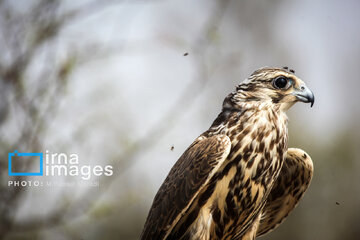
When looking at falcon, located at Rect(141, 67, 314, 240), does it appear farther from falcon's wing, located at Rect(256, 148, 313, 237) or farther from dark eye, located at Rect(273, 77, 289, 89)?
falcon's wing, located at Rect(256, 148, 313, 237)

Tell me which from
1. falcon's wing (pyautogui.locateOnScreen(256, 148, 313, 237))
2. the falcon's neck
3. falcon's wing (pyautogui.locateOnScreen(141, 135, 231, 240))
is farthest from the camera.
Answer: falcon's wing (pyautogui.locateOnScreen(256, 148, 313, 237))

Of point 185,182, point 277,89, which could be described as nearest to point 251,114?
point 277,89

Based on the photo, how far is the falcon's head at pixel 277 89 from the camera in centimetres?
218

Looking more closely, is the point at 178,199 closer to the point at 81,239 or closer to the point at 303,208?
the point at 81,239

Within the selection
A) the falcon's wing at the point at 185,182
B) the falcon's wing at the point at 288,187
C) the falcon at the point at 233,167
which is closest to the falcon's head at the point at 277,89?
the falcon at the point at 233,167

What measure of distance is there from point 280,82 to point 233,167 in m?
0.49

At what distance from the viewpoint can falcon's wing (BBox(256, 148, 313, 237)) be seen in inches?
98.7

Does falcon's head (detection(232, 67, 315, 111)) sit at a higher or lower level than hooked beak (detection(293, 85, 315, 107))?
higher

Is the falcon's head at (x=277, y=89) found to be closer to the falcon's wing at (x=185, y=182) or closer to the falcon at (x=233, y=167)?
the falcon at (x=233, y=167)

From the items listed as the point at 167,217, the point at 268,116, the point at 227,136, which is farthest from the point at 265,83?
the point at 167,217

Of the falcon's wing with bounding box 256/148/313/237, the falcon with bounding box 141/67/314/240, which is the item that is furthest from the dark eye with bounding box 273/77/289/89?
the falcon's wing with bounding box 256/148/313/237

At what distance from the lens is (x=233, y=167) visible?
6.93ft

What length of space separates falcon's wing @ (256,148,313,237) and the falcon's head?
17.1 inches

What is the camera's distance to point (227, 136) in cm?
215
